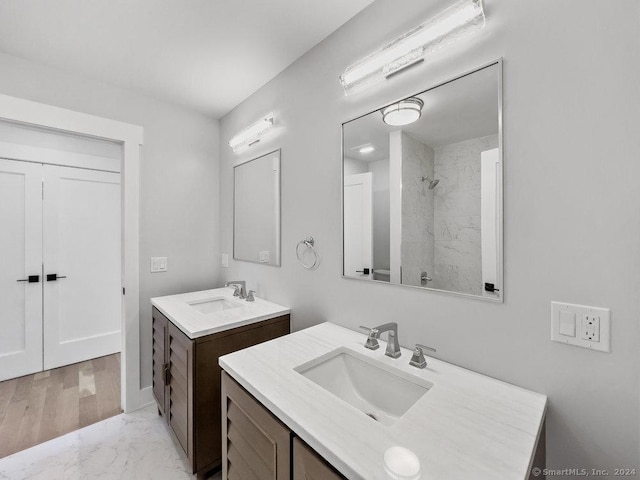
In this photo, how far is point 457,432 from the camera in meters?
0.69

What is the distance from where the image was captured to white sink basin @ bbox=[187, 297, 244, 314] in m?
2.02

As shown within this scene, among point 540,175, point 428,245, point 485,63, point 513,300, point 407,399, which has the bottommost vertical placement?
point 407,399

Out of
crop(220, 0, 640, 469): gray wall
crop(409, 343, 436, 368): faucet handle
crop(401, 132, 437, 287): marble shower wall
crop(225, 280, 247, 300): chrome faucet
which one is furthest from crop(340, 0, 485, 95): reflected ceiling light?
crop(225, 280, 247, 300): chrome faucet

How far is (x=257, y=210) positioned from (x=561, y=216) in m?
1.73

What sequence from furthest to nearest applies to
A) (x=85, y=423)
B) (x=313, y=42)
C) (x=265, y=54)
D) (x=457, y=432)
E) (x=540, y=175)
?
(x=85, y=423) < (x=265, y=54) < (x=313, y=42) < (x=540, y=175) < (x=457, y=432)

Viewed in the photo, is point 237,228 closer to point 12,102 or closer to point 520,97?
point 12,102

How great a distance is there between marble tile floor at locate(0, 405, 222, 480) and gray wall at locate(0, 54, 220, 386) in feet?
1.25

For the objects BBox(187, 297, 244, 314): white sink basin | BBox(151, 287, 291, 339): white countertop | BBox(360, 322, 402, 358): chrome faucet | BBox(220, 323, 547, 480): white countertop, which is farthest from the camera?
BBox(187, 297, 244, 314): white sink basin

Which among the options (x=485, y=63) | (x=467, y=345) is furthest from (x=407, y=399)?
(x=485, y=63)

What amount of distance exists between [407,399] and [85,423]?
2235 mm

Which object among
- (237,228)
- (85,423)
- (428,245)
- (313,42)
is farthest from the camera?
(237,228)

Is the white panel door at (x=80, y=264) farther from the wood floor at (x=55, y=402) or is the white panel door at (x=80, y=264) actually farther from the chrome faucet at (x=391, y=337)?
the chrome faucet at (x=391, y=337)

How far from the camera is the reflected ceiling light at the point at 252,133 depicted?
188 cm

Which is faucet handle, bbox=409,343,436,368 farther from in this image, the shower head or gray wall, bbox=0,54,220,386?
gray wall, bbox=0,54,220,386
